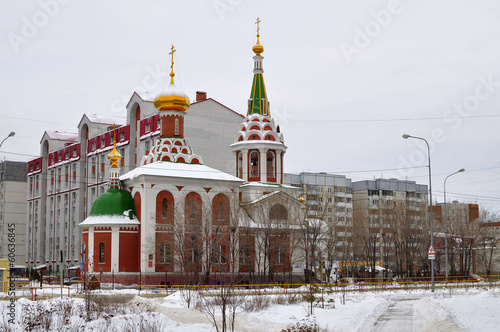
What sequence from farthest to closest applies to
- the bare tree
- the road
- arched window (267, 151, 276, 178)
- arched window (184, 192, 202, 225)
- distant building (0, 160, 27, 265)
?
distant building (0, 160, 27, 265)
the bare tree
arched window (267, 151, 276, 178)
arched window (184, 192, 202, 225)
the road

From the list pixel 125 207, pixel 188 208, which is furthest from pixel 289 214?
pixel 125 207

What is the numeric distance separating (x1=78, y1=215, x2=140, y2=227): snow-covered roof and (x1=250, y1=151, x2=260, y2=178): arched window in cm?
1190

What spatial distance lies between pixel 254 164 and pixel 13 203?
192 feet

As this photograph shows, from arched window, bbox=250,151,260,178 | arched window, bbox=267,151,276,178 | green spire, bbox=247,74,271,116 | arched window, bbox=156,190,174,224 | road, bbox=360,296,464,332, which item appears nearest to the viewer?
road, bbox=360,296,464,332

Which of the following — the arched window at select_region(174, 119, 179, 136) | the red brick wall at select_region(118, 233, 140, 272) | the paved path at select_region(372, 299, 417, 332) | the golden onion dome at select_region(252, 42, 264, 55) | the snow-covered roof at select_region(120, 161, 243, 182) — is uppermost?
the golden onion dome at select_region(252, 42, 264, 55)

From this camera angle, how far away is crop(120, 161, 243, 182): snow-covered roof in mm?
51347

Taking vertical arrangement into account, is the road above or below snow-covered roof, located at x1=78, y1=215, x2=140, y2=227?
below

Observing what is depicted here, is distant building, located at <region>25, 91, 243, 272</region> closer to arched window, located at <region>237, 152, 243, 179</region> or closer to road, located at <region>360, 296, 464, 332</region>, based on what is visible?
arched window, located at <region>237, 152, 243, 179</region>

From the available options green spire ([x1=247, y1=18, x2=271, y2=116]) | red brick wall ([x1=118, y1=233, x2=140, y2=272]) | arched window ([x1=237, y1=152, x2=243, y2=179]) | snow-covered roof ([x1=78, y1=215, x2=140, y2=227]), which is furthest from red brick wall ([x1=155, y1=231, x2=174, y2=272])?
green spire ([x1=247, y1=18, x2=271, y2=116])

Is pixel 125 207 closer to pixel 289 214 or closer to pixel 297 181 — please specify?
pixel 289 214

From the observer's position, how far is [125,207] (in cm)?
5134

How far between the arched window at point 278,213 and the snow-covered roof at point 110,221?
37.2 ft

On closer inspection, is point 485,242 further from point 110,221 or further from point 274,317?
point 274,317

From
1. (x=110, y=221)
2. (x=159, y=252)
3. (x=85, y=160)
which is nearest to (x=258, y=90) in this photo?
(x=159, y=252)
